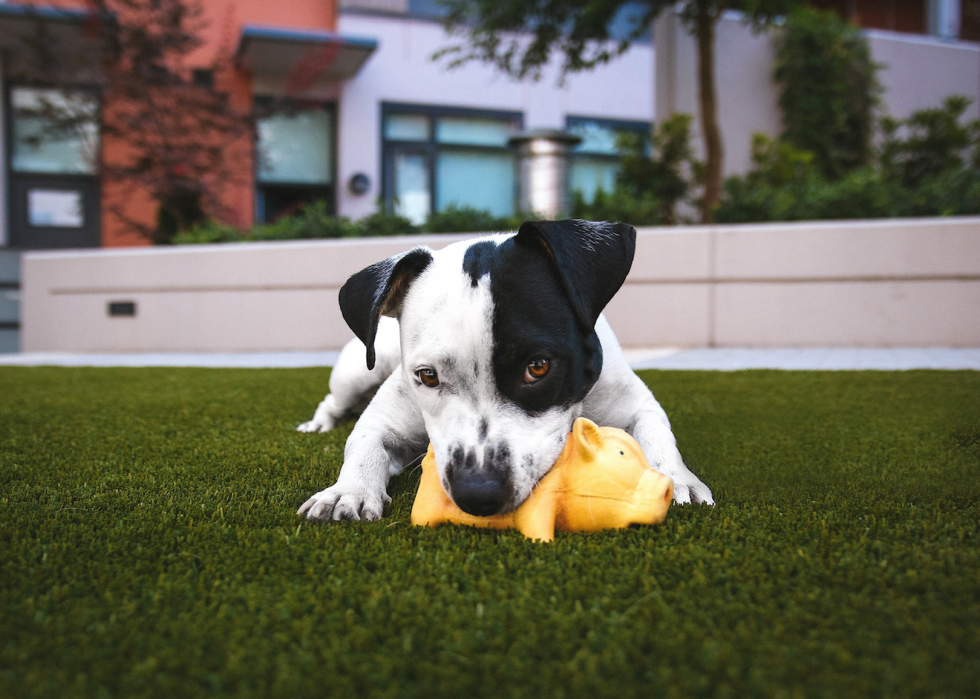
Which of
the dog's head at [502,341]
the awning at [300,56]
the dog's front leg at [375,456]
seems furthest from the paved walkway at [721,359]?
the awning at [300,56]

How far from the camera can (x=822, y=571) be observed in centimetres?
148

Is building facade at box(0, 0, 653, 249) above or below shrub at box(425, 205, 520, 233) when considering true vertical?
above

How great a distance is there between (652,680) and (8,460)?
2.67 meters

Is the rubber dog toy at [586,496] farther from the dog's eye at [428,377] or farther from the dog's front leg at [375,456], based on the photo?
the dog's eye at [428,377]

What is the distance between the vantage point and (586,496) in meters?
1.82

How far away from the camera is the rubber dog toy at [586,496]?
1772 mm

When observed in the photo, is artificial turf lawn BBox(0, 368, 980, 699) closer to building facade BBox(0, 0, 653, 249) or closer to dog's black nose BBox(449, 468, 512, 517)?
dog's black nose BBox(449, 468, 512, 517)

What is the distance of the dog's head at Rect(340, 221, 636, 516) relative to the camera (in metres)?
1.90

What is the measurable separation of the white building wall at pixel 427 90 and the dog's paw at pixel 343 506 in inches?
496

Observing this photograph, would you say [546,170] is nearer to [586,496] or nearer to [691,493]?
[691,493]

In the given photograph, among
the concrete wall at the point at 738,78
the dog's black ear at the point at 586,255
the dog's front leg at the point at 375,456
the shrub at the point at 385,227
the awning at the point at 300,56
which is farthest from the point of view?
the concrete wall at the point at 738,78

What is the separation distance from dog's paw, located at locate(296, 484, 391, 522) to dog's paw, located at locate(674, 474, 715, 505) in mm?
878

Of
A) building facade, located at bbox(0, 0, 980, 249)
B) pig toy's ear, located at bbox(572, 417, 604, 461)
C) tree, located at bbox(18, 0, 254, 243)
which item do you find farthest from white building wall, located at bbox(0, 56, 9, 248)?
pig toy's ear, located at bbox(572, 417, 604, 461)

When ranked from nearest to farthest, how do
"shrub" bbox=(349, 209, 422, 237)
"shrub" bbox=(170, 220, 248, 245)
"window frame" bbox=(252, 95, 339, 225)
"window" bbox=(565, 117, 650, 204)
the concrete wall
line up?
"shrub" bbox=(349, 209, 422, 237)
"shrub" bbox=(170, 220, 248, 245)
"window frame" bbox=(252, 95, 339, 225)
the concrete wall
"window" bbox=(565, 117, 650, 204)
